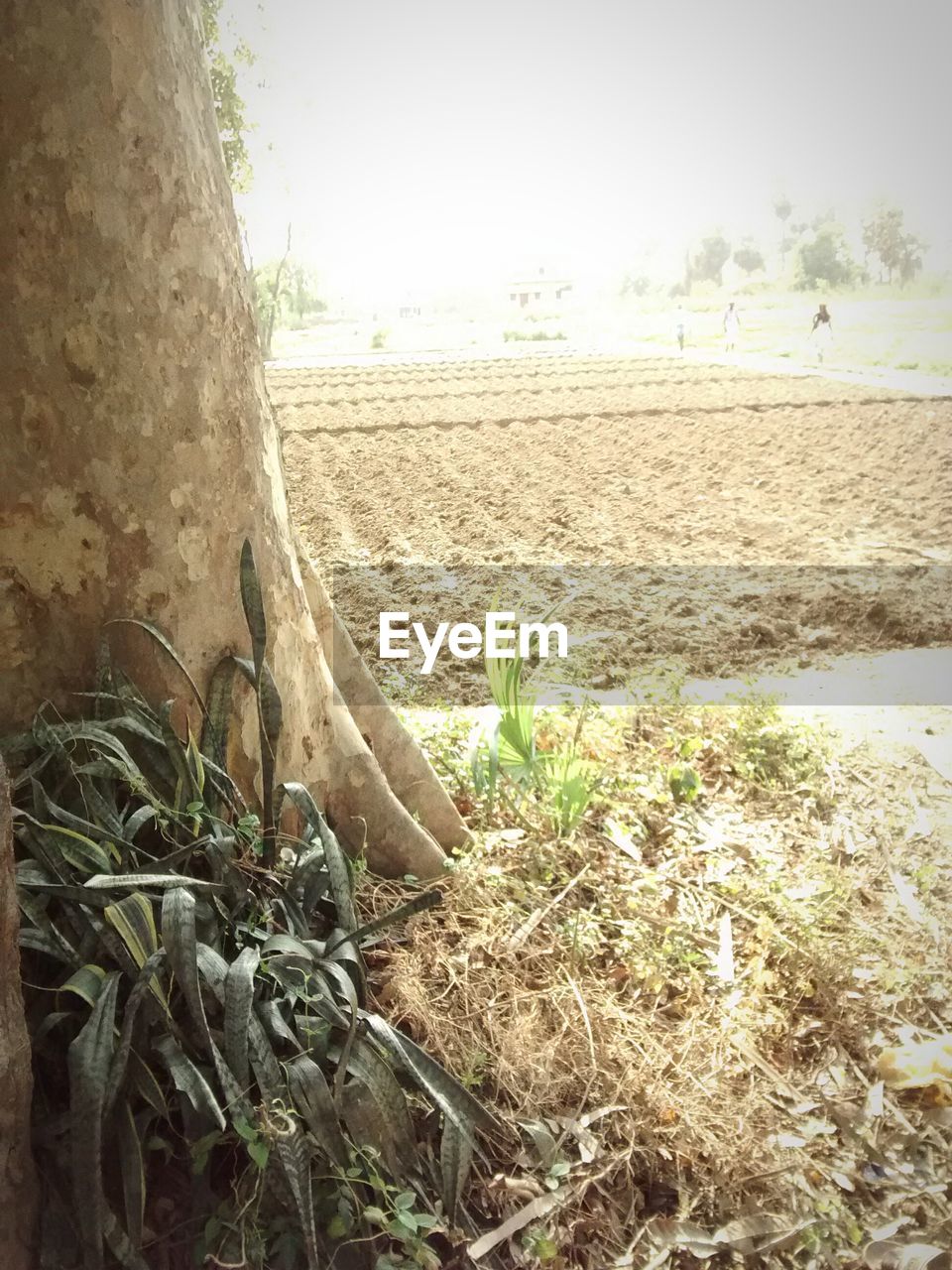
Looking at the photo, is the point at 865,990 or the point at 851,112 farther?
the point at 851,112

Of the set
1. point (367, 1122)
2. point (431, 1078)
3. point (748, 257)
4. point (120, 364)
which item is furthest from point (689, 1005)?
point (748, 257)

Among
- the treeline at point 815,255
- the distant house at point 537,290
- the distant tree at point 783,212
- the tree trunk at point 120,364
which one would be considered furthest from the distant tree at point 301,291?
the distant tree at point 783,212

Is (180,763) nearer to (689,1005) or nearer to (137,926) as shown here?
(137,926)

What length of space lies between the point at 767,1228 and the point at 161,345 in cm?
182

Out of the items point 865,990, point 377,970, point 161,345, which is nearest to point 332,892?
point 377,970

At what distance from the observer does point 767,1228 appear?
1647mm

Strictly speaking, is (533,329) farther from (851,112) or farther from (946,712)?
(946,712)

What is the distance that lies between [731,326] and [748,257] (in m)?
0.32

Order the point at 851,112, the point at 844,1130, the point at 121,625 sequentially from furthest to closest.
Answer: the point at 851,112, the point at 844,1130, the point at 121,625

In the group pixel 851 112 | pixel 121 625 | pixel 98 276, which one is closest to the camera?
pixel 98 276

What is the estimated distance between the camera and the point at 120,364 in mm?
1627

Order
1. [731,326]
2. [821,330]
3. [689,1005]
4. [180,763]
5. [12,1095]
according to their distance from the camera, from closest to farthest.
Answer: [12,1095], [180,763], [689,1005], [731,326], [821,330]

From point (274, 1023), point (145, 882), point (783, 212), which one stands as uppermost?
point (783, 212)

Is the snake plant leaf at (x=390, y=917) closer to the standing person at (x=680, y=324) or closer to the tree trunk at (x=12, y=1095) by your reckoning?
the tree trunk at (x=12, y=1095)
